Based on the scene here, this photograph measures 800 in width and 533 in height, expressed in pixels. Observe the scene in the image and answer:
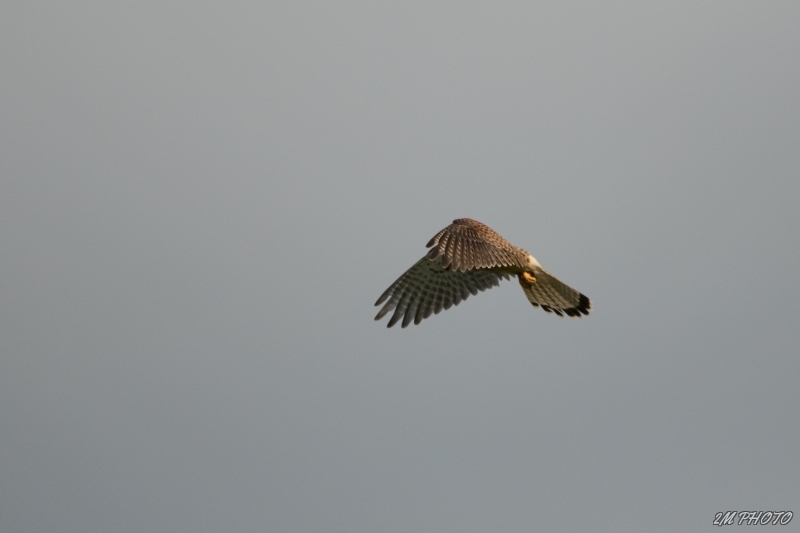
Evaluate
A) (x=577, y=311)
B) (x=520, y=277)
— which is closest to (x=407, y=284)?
(x=520, y=277)

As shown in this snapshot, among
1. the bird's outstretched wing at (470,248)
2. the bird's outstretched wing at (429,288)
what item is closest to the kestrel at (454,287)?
the bird's outstretched wing at (429,288)

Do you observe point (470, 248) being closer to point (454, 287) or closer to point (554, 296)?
point (454, 287)

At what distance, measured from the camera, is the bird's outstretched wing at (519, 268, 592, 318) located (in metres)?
15.1

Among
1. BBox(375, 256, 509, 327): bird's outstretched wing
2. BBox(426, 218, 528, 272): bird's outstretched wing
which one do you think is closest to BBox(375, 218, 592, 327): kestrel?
BBox(375, 256, 509, 327): bird's outstretched wing

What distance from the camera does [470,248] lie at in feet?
42.1

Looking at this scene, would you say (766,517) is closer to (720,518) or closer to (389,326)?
(720,518)

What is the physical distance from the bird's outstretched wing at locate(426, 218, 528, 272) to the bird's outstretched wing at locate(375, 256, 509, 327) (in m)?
1.05

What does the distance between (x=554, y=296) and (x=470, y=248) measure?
3.17 metres

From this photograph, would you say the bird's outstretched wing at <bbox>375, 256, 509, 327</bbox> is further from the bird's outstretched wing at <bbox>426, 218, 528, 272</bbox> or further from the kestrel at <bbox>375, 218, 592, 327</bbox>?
the bird's outstretched wing at <bbox>426, 218, 528, 272</bbox>

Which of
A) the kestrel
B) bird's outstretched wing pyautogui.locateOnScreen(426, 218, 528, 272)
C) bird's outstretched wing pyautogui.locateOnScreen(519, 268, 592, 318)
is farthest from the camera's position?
bird's outstretched wing pyautogui.locateOnScreen(519, 268, 592, 318)

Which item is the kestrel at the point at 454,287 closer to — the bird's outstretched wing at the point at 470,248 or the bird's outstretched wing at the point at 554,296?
the bird's outstretched wing at the point at 554,296

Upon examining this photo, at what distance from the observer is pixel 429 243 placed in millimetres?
12664

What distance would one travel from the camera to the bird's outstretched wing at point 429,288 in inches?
588

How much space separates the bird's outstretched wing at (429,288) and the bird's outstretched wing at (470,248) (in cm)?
105
